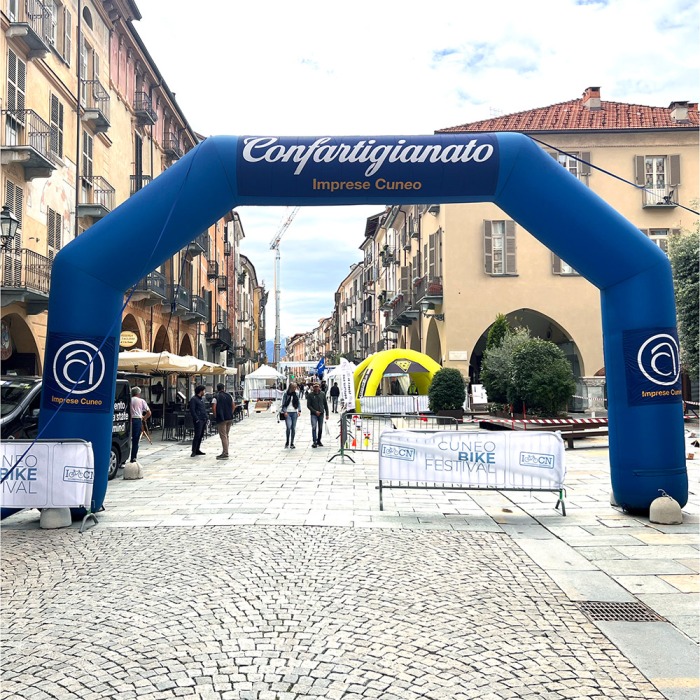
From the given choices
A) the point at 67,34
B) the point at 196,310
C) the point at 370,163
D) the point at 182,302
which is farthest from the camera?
the point at 196,310

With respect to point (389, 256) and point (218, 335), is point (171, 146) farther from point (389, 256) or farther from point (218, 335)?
point (389, 256)

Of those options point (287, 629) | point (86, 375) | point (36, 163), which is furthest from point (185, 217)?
point (36, 163)

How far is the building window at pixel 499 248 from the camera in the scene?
103 feet

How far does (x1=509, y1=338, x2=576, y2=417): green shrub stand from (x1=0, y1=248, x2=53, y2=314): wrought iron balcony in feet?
42.2

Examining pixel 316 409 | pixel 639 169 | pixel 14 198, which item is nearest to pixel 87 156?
pixel 14 198

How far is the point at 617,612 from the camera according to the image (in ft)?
17.6

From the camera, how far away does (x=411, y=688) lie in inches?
156

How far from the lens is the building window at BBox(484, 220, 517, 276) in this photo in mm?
31484

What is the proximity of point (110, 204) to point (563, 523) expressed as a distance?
2081 centimetres

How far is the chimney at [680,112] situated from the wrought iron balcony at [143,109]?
76.8 feet

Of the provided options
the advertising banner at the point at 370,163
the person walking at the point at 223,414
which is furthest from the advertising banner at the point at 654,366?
the person walking at the point at 223,414

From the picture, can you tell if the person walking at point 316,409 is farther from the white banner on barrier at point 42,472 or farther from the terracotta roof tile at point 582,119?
the terracotta roof tile at point 582,119

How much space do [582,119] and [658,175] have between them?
428 centimetres

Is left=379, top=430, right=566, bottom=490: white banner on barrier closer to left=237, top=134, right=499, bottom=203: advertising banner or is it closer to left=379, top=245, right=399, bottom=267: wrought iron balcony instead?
left=237, top=134, right=499, bottom=203: advertising banner
